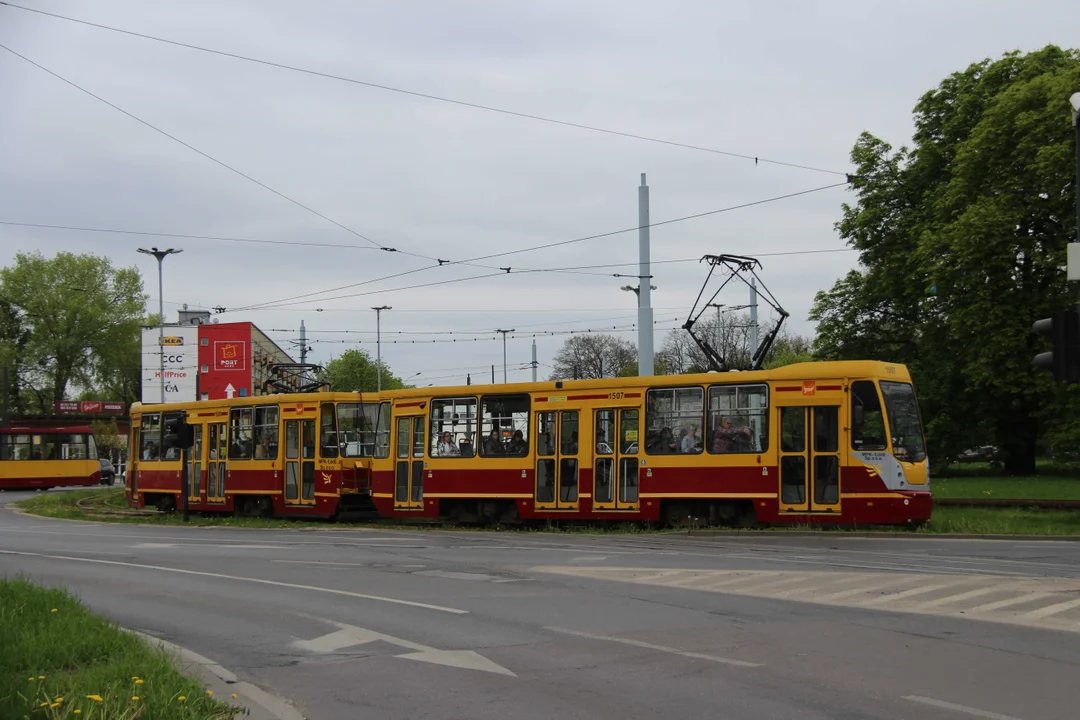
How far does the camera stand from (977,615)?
10719mm

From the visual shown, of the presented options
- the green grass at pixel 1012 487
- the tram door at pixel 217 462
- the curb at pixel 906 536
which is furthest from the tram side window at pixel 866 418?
the tram door at pixel 217 462

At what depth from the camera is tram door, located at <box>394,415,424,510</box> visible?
26.5 metres

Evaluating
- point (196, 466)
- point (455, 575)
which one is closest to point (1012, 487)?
point (196, 466)

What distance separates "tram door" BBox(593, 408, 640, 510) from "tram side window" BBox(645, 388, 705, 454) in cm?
35

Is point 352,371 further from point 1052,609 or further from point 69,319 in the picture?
point 1052,609

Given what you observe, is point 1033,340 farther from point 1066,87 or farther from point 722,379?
point 722,379

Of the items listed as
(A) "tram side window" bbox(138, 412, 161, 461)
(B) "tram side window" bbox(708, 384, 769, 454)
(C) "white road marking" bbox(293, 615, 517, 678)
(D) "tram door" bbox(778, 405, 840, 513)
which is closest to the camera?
(C) "white road marking" bbox(293, 615, 517, 678)

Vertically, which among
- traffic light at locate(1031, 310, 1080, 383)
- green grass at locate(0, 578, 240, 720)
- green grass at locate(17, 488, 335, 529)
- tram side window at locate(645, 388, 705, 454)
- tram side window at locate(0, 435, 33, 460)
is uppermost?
traffic light at locate(1031, 310, 1080, 383)

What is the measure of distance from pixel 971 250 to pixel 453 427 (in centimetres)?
1949

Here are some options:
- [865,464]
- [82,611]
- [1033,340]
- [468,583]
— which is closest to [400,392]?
[865,464]

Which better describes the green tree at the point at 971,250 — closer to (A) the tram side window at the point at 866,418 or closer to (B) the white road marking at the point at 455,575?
(A) the tram side window at the point at 866,418

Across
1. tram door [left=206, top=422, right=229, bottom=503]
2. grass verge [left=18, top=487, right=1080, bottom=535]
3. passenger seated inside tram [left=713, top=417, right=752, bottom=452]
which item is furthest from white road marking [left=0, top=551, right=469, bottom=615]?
tram door [left=206, top=422, right=229, bottom=503]

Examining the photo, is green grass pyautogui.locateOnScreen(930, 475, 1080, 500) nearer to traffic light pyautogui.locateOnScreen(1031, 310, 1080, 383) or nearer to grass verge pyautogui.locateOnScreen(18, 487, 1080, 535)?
grass verge pyautogui.locateOnScreen(18, 487, 1080, 535)

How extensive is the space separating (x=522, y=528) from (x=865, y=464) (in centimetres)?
806
